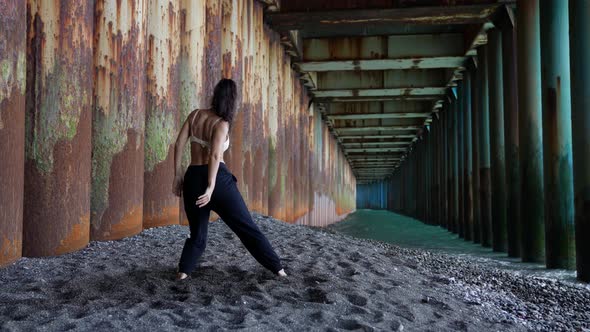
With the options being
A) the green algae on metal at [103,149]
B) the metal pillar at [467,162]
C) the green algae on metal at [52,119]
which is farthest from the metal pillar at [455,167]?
the green algae on metal at [52,119]

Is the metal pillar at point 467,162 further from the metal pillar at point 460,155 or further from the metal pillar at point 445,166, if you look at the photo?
the metal pillar at point 445,166

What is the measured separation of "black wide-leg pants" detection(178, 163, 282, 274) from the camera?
508cm

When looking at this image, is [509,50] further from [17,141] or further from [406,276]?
[17,141]

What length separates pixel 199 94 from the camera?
865 centimetres

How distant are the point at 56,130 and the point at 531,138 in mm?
8114

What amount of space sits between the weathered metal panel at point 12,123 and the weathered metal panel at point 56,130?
0.25 metres

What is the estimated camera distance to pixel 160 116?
294 inches

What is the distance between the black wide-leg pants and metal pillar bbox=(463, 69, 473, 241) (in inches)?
524

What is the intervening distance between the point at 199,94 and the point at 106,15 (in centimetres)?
249

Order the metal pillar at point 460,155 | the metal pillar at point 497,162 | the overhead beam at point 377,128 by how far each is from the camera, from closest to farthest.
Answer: the metal pillar at point 497,162
the metal pillar at point 460,155
the overhead beam at point 377,128

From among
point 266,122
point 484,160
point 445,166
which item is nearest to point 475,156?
point 484,160

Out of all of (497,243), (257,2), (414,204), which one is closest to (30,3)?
(257,2)

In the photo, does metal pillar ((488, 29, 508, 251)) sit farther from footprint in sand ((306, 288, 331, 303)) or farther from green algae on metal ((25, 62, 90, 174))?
green algae on metal ((25, 62, 90, 174))

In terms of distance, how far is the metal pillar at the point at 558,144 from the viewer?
8.77 meters
